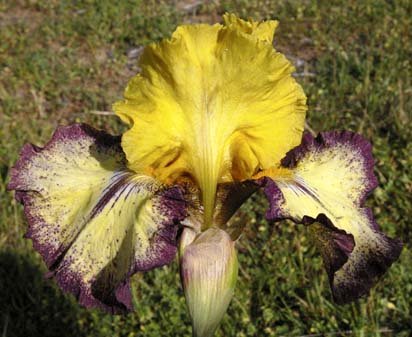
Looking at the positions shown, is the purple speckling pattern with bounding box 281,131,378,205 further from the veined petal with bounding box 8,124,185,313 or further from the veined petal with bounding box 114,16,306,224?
the veined petal with bounding box 8,124,185,313

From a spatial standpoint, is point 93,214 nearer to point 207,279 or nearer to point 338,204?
point 207,279

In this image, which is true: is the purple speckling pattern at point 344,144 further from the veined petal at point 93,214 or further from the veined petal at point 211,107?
the veined petal at point 93,214

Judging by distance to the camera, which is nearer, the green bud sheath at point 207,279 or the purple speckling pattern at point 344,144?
the green bud sheath at point 207,279

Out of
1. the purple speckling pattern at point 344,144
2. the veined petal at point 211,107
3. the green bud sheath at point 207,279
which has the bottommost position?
the green bud sheath at point 207,279

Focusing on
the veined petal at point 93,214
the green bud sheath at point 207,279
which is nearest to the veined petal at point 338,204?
the green bud sheath at point 207,279

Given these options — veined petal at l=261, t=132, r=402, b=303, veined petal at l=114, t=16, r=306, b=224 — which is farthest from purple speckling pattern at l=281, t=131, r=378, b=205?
veined petal at l=114, t=16, r=306, b=224

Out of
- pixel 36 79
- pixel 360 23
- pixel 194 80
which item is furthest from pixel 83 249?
pixel 360 23

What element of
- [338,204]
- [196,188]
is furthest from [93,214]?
[338,204]

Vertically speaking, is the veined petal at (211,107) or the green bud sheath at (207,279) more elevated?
the veined petal at (211,107)
